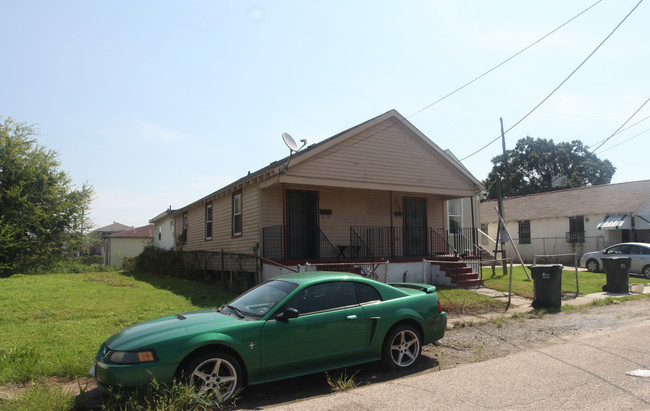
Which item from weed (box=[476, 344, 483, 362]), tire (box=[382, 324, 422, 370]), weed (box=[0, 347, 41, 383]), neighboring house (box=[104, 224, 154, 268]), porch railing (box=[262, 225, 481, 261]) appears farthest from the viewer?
neighboring house (box=[104, 224, 154, 268])

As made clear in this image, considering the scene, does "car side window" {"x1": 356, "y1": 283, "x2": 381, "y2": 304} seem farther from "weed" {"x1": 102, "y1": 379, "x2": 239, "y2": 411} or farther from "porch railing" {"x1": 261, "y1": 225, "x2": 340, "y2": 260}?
"porch railing" {"x1": 261, "y1": 225, "x2": 340, "y2": 260}

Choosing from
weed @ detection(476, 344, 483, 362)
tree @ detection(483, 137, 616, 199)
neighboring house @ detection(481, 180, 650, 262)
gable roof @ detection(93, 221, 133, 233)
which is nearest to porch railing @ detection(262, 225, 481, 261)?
weed @ detection(476, 344, 483, 362)

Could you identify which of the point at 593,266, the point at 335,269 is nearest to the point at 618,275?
the point at 593,266

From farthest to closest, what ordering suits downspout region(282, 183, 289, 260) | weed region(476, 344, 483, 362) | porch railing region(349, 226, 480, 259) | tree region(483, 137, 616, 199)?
tree region(483, 137, 616, 199)
porch railing region(349, 226, 480, 259)
downspout region(282, 183, 289, 260)
weed region(476, 344, 483, 362)

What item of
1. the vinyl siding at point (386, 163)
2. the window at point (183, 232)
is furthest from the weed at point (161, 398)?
the window at point (183, 232)

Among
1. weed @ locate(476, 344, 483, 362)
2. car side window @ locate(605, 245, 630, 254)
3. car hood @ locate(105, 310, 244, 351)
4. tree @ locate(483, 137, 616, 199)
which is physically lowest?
weed @ locate(476, 344, 483, 362)

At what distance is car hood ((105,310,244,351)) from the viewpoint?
4492 millimetres

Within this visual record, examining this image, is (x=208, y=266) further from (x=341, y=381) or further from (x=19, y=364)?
(x=341, y=381)

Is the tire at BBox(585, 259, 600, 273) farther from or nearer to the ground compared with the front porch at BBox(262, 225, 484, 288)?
nearer to the ground

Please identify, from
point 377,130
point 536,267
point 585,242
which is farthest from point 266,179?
point 585,242

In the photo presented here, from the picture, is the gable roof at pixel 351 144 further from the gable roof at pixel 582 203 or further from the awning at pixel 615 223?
the gable roof at pixel 582 203

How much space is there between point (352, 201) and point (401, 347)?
9.91 metres

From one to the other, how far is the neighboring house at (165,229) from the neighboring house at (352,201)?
8.92 meters

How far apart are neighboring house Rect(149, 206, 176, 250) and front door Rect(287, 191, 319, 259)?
12.4 metres
